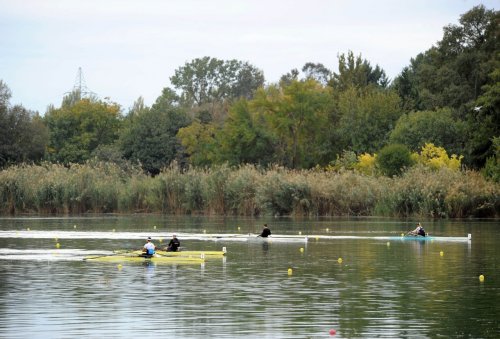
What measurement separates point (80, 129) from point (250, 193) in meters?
51.2

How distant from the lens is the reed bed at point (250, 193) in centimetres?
7131

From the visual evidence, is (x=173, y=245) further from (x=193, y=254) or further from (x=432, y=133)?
(x=432, y=133)

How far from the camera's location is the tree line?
99125 mm

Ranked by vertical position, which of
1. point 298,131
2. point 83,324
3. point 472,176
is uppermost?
point 298,131

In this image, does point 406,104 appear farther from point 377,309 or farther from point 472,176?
point 377,309

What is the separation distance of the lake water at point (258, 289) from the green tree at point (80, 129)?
2574 inches

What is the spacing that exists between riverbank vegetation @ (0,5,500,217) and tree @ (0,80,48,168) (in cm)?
18

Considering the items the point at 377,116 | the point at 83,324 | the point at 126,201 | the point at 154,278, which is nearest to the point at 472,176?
the point at 126,201

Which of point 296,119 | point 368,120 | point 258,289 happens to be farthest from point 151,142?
point 258,289

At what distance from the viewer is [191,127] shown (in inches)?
4508

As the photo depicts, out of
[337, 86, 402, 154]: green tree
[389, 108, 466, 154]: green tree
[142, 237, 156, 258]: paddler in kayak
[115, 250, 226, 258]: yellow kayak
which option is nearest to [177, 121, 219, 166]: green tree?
[337, 86, 402, 154]: green tree

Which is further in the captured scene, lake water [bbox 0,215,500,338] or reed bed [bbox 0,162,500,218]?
reed bed [bbox 0,162,500,218]

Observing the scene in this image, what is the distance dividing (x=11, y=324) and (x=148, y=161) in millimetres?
89757

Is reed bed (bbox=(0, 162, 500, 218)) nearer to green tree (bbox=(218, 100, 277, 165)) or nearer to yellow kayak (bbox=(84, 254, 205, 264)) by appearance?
green tree (bbox=(218, 100, 277, 165))
